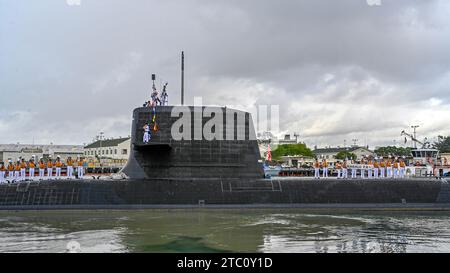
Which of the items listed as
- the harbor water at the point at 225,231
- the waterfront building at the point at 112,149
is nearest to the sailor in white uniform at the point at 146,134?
the harbor water at the point at 225,231

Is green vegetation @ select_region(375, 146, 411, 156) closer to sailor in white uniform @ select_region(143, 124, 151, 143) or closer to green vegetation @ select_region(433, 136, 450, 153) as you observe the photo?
green vegetation @ select_region(433, 136, 450, 153)

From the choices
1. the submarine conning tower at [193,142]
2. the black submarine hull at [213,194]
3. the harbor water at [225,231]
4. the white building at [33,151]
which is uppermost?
the white building at [33,151]

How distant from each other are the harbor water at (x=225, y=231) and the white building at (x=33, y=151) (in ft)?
220

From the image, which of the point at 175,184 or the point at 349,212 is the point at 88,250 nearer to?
the point at 175,184

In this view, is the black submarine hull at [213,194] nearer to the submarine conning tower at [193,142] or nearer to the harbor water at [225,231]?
the harbor water at [225,231]

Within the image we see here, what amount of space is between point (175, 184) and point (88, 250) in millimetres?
6844

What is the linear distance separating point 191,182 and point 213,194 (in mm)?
944

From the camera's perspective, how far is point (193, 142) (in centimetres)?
1628

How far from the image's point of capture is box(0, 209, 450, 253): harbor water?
398 inches

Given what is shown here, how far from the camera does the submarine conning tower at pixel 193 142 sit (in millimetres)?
16125

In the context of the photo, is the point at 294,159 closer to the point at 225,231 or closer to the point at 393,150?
the point at 393,150

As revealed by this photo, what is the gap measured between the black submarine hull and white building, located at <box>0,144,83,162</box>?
6448 cm

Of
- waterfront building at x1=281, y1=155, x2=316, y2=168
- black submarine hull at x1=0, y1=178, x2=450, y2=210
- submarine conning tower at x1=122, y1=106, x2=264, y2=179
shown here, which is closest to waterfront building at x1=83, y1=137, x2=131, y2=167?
waterfront building at x1=281, y1=155, x2=316, y2=168
